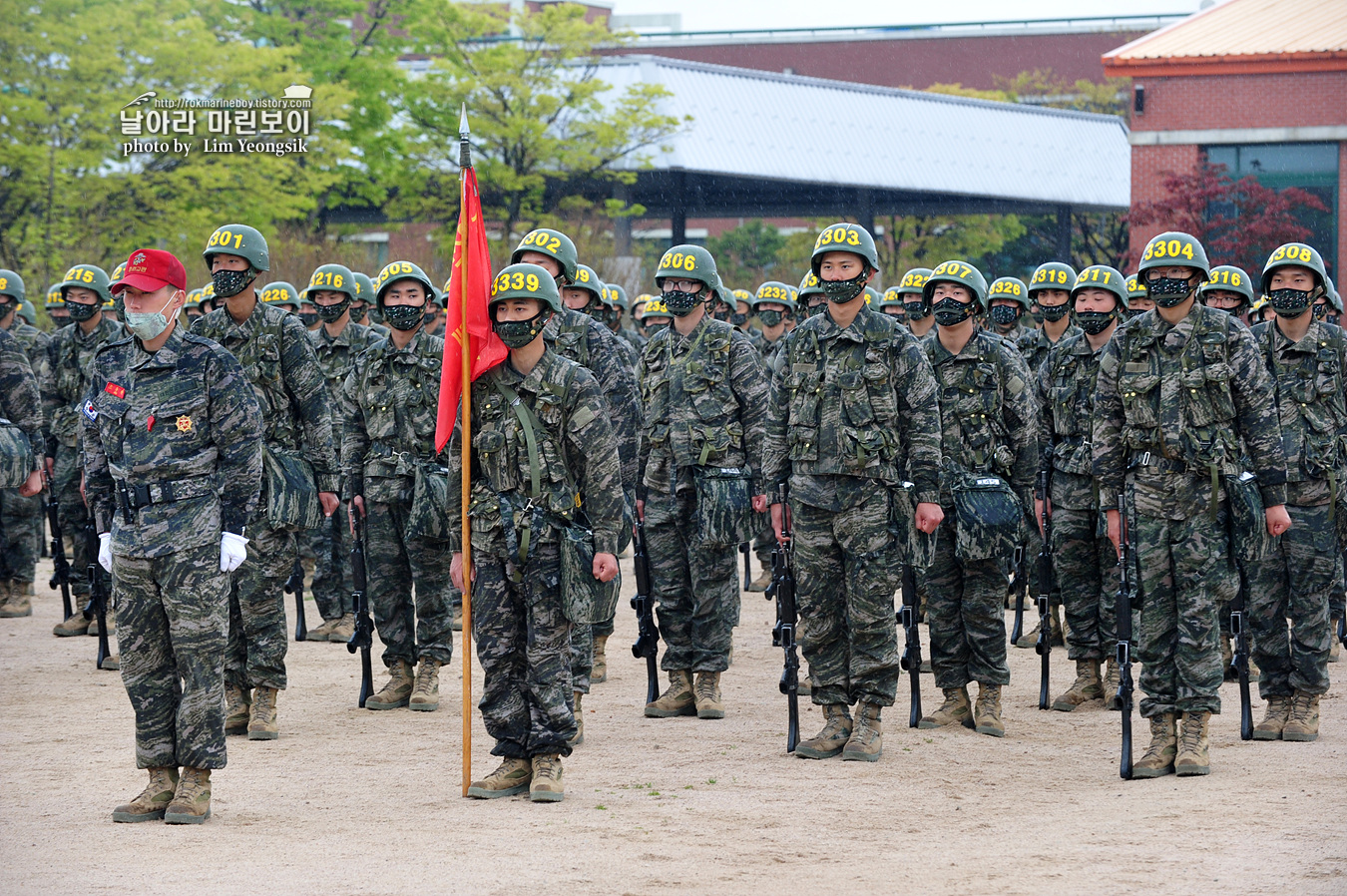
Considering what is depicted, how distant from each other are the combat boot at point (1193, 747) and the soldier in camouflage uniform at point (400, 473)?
14.8 feet

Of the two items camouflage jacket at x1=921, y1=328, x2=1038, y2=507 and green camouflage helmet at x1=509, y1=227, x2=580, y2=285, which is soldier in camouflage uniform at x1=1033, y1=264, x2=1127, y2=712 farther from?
green camouflage helmet at x1=509, y1=227, x2=580, y2=285

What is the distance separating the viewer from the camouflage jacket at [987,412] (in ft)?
31.7

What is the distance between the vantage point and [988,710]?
9602 millimetres

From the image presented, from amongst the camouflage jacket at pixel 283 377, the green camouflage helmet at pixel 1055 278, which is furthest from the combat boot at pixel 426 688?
the green camouflage helmet at pixel 1055 278

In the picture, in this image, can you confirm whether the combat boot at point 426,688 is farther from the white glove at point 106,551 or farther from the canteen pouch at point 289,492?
the white glove at point 106,551

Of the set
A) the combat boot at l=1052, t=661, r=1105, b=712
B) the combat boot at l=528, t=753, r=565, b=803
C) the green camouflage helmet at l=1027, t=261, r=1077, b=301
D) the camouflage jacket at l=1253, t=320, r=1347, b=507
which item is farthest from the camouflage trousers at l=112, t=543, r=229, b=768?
the green camouflage helmet at l=1027, t=261, r=1077, b=301

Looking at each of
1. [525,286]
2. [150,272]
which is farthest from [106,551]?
[525,286]

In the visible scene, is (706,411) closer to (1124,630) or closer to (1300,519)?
(1124,630)

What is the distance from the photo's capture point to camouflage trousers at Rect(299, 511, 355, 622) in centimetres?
1352

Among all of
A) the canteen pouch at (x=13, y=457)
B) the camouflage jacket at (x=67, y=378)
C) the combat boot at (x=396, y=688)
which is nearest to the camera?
the combat boot at (x=396, y=688)

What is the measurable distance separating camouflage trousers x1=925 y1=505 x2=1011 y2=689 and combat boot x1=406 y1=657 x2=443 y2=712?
10.6 feet

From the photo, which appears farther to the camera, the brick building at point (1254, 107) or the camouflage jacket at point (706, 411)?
the brick building at point (1254, 107)

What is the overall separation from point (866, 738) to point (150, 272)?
448 centimetres

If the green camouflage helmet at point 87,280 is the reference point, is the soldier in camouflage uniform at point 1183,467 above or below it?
below
